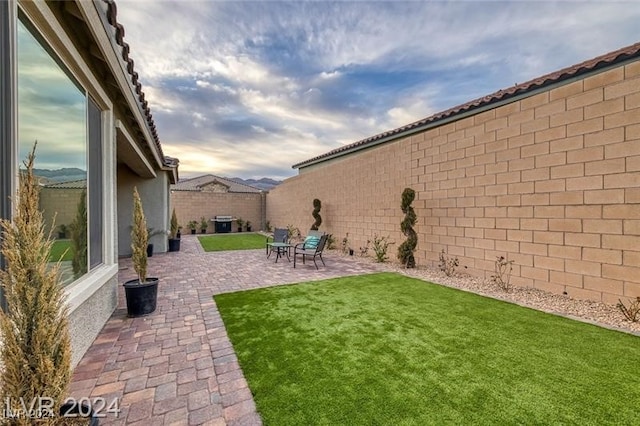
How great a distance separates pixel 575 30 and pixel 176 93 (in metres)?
11.4

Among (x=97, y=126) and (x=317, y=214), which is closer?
(x=97, y=126)

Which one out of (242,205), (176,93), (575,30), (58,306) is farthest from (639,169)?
(242,205)

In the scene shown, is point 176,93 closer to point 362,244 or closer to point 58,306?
point 362,244

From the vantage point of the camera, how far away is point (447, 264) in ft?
22.4

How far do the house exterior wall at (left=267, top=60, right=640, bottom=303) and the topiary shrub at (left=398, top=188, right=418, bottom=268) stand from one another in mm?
319

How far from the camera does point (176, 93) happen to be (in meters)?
9.90

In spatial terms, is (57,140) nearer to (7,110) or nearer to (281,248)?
(7,110)

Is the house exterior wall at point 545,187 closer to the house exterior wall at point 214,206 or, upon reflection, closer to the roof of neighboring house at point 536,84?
the roof of neighboring house at point 536,84

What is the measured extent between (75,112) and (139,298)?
8.53 feet

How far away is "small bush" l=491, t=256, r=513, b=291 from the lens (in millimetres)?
5555

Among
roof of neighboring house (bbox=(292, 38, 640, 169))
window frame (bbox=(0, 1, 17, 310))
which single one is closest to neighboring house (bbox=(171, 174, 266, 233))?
roof of neighboring house (bbox=(292, 38, 640, 169))

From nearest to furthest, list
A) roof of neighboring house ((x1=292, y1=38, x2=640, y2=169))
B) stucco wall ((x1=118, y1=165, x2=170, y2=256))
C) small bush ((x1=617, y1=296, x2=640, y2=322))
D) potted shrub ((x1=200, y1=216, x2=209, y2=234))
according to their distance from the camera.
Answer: small bush ((x1=617, y1=296, x2=640, y2=322)), roof of neighboring house ((x1=292, y1=38, x2=640, y2=169)), stucco wall ((x1=118, y1=165, x2=170, y2=256)), potted shrub ((x1=200, y1=216, x2=209, y2=234))

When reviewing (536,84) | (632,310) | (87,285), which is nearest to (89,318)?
(87,285)

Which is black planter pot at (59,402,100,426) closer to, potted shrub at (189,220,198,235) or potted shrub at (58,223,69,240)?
potted shrub at (58,223,69,240)
